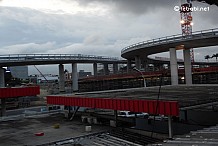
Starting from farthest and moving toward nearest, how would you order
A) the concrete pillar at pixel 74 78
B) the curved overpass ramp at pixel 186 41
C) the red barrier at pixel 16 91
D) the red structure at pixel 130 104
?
1. the concrete pillar at pixel 74 78
2. the curved overpass ramp at pixel 186 41
3. the red barrier at pixel 16 91
4. the red structure at pixel 130 104

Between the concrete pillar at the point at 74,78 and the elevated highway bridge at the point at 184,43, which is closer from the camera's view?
the elevated highway bridge at the point at 184,43

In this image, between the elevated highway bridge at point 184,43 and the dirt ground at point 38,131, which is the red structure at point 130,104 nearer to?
the dirt ground at point 38,131

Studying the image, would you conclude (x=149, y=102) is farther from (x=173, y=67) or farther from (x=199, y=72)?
(x=199, y=72)

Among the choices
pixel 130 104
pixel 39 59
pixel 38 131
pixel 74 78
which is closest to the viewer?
pixel 130 104

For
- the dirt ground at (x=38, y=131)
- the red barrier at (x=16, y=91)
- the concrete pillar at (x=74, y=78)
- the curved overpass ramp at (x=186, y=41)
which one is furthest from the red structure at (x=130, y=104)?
the concrete pillar at (x=74, y=78)

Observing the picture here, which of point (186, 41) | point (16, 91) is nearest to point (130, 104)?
point (16, 91)

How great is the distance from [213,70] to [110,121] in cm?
4704

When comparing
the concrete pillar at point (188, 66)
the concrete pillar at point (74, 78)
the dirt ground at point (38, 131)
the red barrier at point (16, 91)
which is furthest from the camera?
the concrete pillar at point (74, 78)

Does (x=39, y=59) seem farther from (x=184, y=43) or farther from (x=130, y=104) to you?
(x=130, y=104)

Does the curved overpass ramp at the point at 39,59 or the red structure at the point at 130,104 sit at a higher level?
the curved overpass ramp at the point at 39,59

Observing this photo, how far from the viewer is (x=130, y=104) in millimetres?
23906

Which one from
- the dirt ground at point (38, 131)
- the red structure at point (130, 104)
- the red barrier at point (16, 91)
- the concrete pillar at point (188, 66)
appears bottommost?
the dirt ground at point (38, 131)

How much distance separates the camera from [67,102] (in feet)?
108

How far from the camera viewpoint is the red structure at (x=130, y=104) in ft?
67.0
